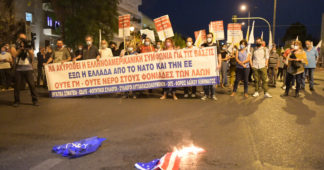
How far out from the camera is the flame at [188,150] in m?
4.18

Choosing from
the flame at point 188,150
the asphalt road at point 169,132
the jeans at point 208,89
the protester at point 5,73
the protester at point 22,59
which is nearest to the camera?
the asphalt road at point 169,132

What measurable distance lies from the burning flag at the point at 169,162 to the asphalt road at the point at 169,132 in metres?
0.18

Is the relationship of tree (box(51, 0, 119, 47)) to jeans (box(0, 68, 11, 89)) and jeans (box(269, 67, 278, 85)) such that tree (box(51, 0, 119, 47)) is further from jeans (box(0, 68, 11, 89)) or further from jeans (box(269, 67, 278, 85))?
jeans (box(269, 67, 278, 85))

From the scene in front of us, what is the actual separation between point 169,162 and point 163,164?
0.14 meters

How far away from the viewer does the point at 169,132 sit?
5367mm

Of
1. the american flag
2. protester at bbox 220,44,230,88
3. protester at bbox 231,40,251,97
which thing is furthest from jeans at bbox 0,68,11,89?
the american flag

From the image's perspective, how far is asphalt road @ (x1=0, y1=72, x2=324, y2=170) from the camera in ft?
12.8

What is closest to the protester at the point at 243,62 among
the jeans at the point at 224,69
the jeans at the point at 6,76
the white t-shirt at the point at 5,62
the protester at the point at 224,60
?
the protester at the point at 224,60

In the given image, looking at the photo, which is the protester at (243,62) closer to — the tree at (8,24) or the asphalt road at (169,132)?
the asphalt road at (169,132)

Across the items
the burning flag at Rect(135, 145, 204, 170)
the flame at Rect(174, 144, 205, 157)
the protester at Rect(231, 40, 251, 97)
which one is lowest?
the flame at Rect(174, 144, 205, 157)

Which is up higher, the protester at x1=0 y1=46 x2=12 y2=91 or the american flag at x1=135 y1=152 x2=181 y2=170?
the protester at x1=0 y1=46 x2=12 y2=91

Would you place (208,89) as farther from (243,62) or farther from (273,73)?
(273,73)

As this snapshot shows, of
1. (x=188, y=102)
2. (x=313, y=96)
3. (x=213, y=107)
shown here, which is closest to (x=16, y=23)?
(x=188, y=102)

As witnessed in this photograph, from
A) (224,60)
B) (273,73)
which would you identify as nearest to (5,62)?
(224,60)
